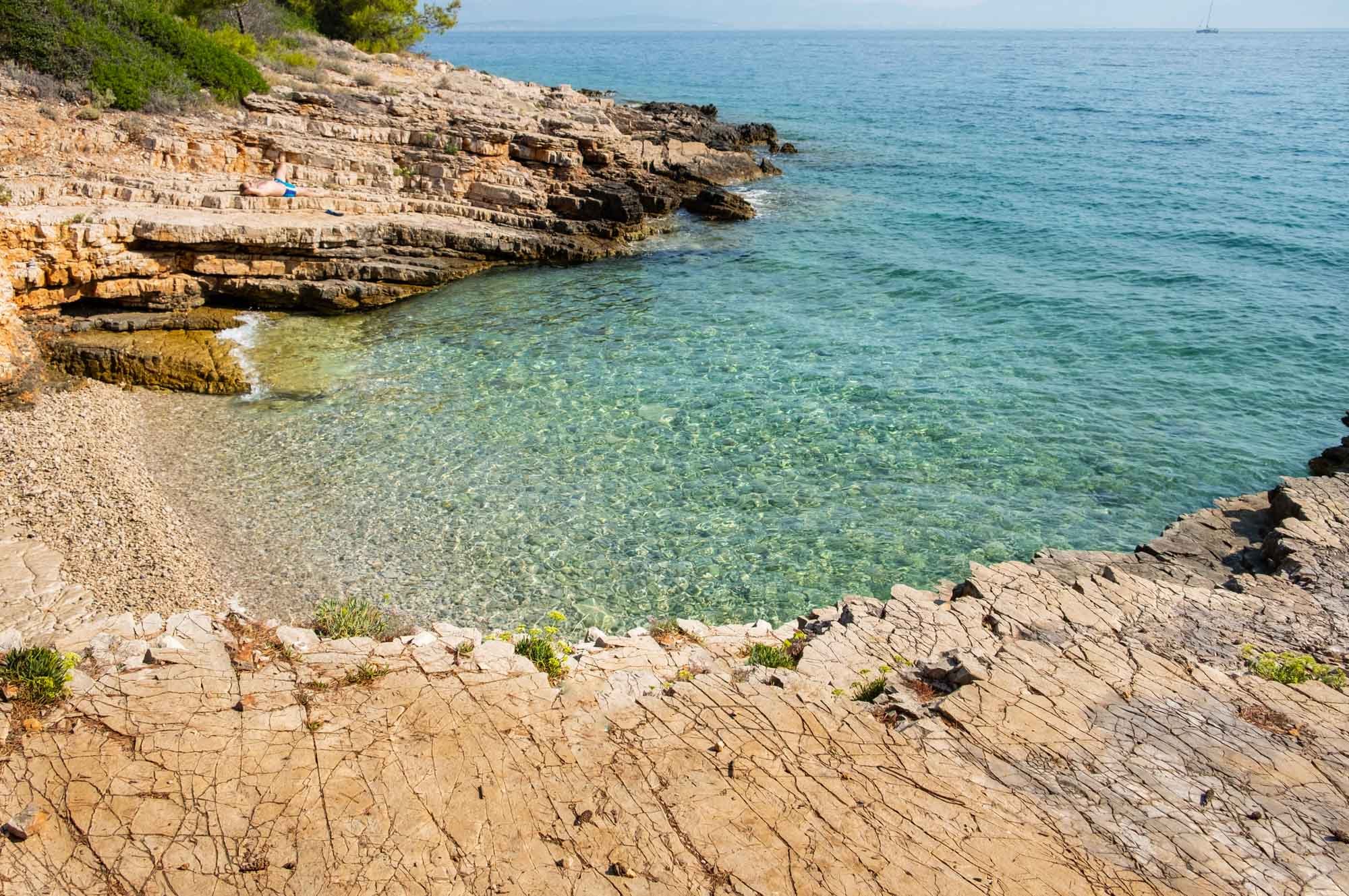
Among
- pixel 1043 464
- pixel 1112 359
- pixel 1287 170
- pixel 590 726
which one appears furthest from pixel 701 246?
pixel 1287 170

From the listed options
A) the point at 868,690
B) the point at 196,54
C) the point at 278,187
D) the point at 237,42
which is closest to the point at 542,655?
the point at 868,690

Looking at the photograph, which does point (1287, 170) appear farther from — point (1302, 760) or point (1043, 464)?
point (1302, 760)

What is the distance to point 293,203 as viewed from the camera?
68.6 feet

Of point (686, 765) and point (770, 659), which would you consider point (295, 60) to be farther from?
point (686, 765)

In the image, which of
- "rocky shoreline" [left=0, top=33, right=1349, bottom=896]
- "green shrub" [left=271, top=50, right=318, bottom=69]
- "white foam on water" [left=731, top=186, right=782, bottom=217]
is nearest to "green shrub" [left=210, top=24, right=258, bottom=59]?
"green shrub" [left=271, top=50, right=318, bottom=69]

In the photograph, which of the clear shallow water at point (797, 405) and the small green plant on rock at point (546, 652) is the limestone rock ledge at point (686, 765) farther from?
the clear shallow water at point (797, 405)

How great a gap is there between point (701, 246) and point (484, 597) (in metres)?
18.4

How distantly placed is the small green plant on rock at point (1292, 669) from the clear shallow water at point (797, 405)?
3.96 metres

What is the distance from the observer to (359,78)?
3328cm

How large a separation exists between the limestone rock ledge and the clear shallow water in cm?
299

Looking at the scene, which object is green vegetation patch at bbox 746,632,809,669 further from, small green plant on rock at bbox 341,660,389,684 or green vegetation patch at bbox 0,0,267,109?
green vegetation patch at bbox 0,0,267,109

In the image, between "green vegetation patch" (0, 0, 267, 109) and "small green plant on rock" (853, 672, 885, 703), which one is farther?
"green vegetation patch" (0, 0, 267, 109)

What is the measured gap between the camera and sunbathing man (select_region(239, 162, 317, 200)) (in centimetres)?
2041

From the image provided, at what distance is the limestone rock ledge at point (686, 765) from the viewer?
590cm
